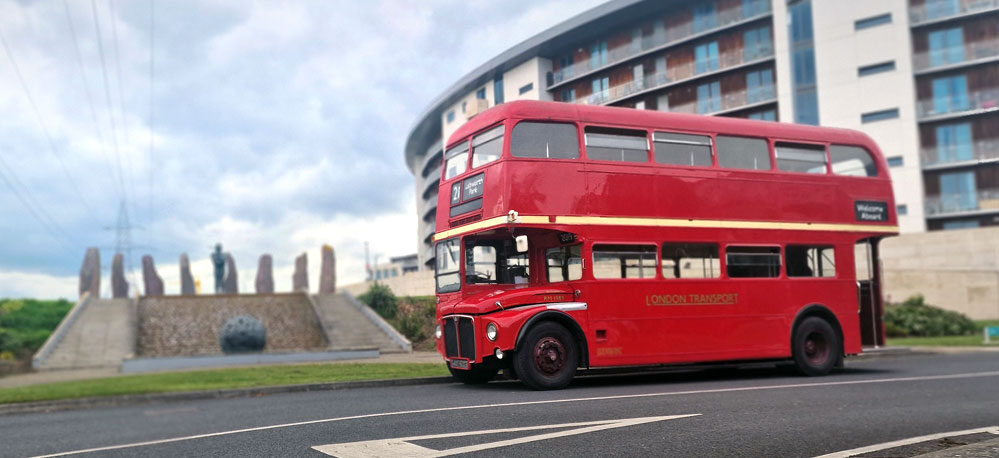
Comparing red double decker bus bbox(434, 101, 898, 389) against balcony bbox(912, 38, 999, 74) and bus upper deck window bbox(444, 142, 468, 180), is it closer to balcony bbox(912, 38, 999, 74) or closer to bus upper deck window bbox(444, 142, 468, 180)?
bus upper deck window bbox(444, 142, 468, 180)

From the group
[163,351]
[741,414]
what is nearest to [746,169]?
[741,414]

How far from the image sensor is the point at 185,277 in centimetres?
4106

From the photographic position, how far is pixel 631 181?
1175 cm

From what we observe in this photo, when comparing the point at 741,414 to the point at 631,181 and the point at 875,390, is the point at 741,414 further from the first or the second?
the point at 631,181

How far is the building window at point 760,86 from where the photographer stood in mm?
44250

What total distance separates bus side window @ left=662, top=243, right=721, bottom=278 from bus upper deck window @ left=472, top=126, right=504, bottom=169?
3.02 meters

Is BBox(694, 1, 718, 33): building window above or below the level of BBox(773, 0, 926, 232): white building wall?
above

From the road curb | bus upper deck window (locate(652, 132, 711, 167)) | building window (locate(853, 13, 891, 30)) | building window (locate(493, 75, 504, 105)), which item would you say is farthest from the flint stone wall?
building window (locate(853, 13, 891, 30))

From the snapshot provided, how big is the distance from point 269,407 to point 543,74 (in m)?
13.3

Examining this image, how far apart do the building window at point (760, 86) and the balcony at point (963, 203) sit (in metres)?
10.3

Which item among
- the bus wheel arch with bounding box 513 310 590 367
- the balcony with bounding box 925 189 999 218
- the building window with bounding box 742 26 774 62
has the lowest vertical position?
the bus wheel arch with bounding box 513 310 590 367

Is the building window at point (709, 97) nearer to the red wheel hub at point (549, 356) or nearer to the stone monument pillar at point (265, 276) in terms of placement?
the stone monument pillar at point (265, 276)

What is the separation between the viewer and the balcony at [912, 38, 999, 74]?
4131 centimetres

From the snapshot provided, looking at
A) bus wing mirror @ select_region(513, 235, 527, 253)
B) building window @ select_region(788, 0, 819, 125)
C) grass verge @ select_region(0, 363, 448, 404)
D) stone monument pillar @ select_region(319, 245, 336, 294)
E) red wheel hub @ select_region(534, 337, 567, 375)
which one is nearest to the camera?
red wheel hub @ select_region(534, 337, 567, 375)
